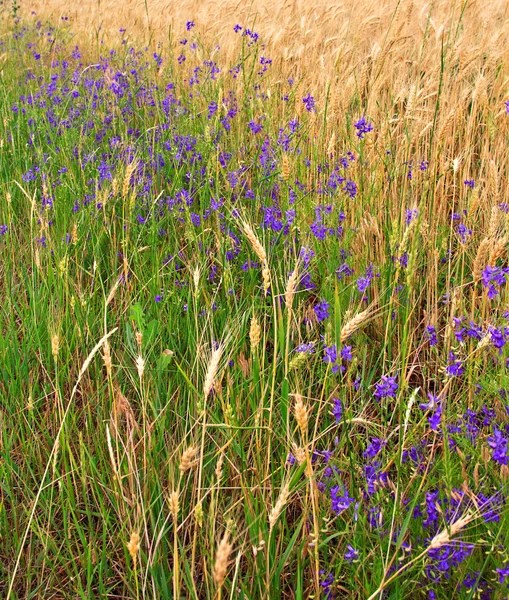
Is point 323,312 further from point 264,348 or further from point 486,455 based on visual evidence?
point 486,455

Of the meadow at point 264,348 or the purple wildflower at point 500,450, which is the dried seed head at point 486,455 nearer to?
the meadow at point 264,348

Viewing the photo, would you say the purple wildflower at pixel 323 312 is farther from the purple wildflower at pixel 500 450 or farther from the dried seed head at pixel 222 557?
the dried seed head at pixel 222 557

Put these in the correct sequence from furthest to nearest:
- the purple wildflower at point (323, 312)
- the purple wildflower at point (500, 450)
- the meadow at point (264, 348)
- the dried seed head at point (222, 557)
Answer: the purple wildflower at point (323, 312), the meadow at point (264, 348), the purple wildflower at point (500, 450), the dried seed head at point (222, 557)

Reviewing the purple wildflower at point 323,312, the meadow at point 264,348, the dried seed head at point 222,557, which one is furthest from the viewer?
the purple wildflower at point 323,312

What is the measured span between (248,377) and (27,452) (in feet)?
2.15

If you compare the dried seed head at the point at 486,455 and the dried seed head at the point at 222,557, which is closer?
the dried seed head at the point at 222,557

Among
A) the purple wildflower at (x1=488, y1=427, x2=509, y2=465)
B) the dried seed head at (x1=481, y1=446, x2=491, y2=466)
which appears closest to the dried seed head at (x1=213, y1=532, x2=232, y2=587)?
the purple wildflower at (x1=488, y1=427, x2=509, y2=465)

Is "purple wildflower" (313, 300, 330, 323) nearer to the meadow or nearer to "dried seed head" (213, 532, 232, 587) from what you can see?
the meadow

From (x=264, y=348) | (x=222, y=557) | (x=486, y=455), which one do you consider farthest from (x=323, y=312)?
(x=222, y=557)

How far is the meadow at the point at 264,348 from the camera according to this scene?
4.14 ft

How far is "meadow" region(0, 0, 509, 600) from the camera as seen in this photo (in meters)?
1.26

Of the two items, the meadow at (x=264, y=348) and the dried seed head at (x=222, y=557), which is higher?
the dried seed head at (x=222, y=557)

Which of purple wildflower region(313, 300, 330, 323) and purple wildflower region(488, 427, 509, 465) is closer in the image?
purple wildflower region(488, 427, 509, 465)

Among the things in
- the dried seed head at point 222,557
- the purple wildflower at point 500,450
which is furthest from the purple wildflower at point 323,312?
the dried seed head at point 222,557
